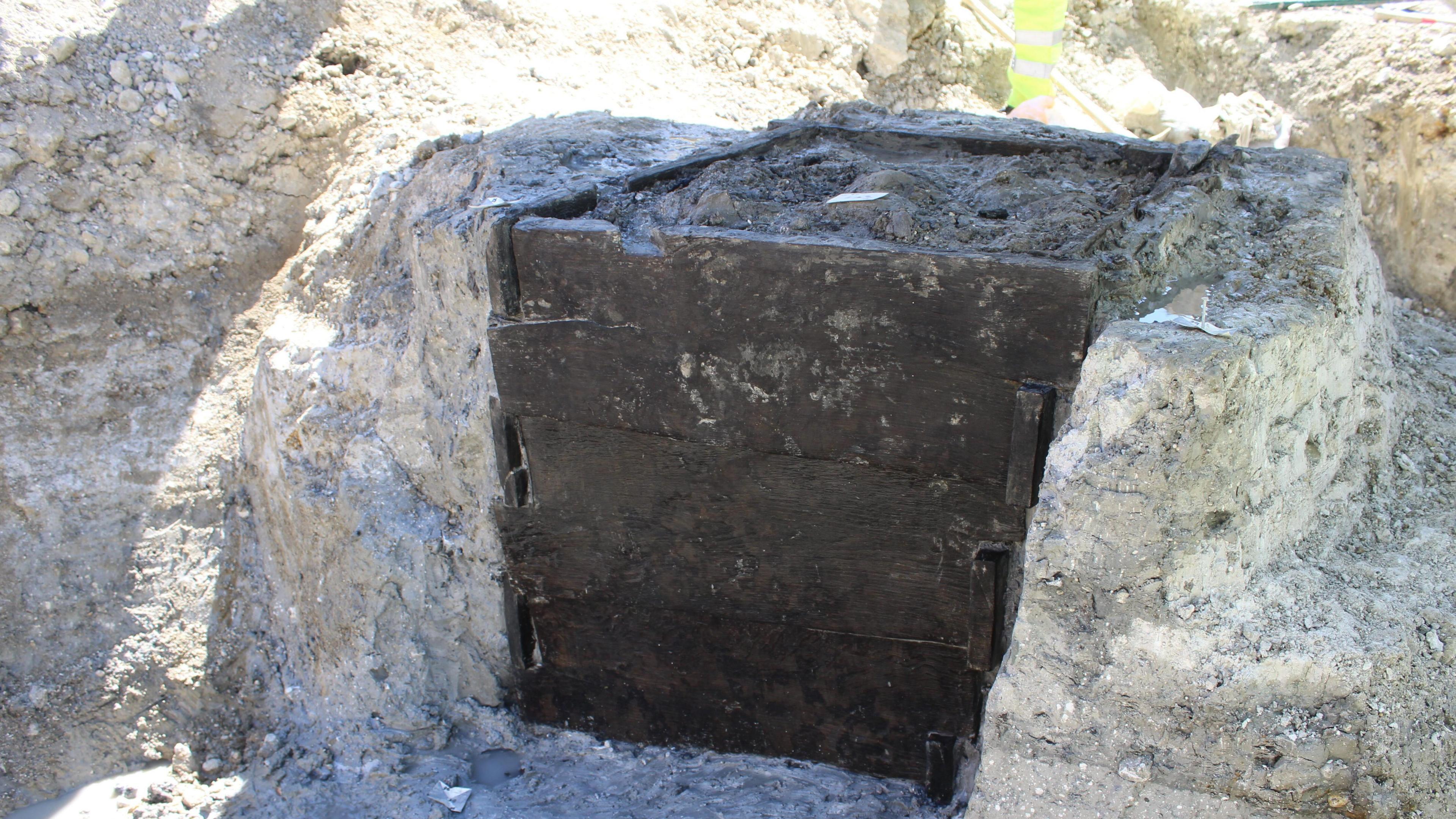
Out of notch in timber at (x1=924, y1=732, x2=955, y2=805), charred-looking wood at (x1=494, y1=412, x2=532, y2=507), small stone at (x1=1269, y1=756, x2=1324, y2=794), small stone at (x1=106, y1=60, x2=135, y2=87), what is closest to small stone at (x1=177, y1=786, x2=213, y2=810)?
charred-looking wood at (x1=494, y1=412, x2=532, y2=507)

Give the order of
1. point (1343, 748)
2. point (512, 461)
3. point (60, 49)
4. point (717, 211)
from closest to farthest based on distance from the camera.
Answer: point (1343, 748) → point (717, 211) → point (512, 461) → point (60, 49)

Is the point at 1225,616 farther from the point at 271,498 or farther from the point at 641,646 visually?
the point at 271,498

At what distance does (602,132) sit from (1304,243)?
87.0 inches

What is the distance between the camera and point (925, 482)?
2.28 m

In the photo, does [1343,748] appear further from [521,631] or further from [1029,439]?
[521,631]

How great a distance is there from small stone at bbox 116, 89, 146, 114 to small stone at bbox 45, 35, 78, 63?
0.74ft

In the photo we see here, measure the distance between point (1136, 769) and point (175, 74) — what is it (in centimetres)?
389

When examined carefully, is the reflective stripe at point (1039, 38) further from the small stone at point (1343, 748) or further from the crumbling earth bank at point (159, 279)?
the small stone at point (1343, 748)

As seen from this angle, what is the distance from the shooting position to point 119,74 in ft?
12.1

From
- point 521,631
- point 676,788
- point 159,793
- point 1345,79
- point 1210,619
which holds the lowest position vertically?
point 159,793

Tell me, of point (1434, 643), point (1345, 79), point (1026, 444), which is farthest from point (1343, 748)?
point (1345, 79)

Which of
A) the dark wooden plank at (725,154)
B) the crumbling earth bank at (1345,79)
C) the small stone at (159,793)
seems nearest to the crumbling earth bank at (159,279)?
the small stone at (159,793)

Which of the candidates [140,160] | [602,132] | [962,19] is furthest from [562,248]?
[962,19]

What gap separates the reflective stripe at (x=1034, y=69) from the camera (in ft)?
19.5
